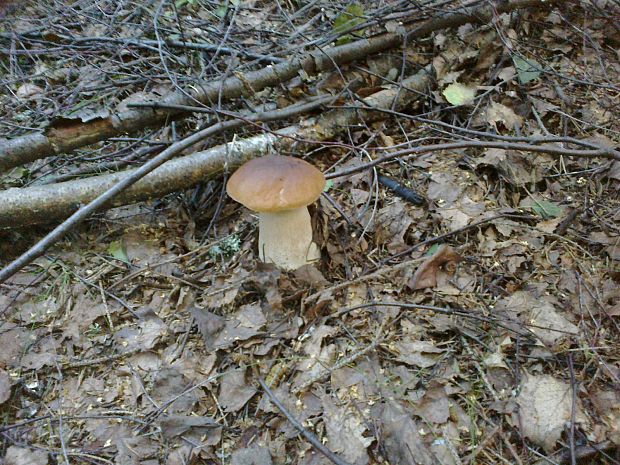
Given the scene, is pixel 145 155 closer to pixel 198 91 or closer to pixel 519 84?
pixel 198 91

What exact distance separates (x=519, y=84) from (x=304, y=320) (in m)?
3.68

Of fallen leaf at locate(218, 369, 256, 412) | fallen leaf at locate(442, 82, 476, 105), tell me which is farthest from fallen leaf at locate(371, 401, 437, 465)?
fallen leaf at locate(442, 82, 476, 105)

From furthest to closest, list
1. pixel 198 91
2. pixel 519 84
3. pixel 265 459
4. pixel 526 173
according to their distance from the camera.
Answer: pixel 519 84 < pixel 198 91 < pixel 526 173 < pixel 265 459

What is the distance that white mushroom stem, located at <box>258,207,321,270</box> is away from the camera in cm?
311

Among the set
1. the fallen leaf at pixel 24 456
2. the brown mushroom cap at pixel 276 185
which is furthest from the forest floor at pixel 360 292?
the brown mushroom cap at pixel 276 185

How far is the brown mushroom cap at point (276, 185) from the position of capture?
110 inches

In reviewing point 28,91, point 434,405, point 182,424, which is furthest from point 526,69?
point 28,91

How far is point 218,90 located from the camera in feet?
14.0

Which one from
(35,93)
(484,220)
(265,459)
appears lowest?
(265,459)

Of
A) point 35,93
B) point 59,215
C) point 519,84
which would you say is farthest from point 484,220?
point 35,93

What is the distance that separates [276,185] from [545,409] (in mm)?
1978

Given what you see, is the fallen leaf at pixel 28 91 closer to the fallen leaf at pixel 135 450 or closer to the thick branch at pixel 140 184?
the thick branch at pixel 140 184

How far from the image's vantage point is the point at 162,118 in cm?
409

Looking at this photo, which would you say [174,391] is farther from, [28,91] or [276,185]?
[28,91]
